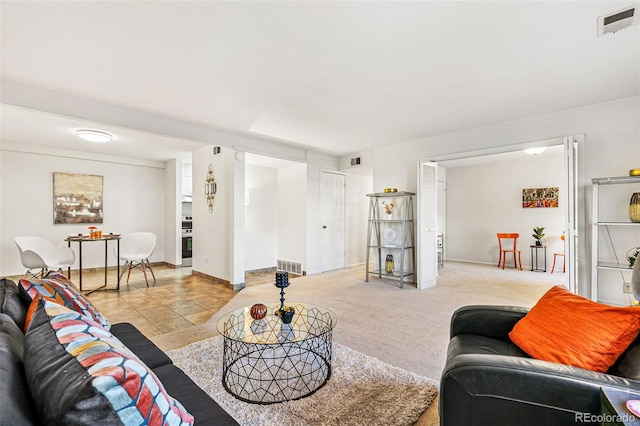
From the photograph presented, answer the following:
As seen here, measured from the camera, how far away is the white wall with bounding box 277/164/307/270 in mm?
5957

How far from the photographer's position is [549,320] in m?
1.49

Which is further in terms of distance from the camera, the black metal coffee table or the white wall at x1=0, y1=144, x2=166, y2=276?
the white wall at x1=0, y1=144, x2=166, y2=276


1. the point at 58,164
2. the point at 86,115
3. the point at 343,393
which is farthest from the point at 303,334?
the point at 58,164

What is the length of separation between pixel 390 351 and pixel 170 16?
119 inches

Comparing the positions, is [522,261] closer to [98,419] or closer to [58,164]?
[98,419]

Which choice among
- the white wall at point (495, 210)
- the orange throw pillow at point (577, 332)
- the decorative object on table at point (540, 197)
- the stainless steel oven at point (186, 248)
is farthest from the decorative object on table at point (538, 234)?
the stainless steel oven at point (186, 248)

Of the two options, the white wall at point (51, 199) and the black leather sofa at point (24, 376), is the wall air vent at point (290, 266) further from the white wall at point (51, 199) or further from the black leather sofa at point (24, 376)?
the black leather sofa at point (24, 376)

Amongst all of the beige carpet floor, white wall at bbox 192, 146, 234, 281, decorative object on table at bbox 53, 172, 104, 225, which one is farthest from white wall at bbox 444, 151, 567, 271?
decorative object on table at bbox 53, 172, 104, 225

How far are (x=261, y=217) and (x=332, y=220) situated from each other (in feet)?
5.04

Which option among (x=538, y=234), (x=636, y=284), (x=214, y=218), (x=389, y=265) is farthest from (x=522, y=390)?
(x=538, y=234)

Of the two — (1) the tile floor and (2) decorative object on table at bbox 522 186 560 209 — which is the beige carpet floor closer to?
(1) the tile floor

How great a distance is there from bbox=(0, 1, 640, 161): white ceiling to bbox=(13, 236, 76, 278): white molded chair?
1.84 meters

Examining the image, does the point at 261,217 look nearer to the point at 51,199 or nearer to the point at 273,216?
the point at 273,216

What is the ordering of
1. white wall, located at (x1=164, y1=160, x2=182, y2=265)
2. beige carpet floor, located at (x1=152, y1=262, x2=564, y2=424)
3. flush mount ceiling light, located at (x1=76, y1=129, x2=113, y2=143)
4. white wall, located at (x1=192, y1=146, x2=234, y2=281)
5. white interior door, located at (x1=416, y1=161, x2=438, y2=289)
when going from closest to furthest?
beige carpet floor, located at (x1=152, y1=262, x2=564, y2=424) < flush mount ceiling light, located at (x1=76, y1=129, x2=113, y2=143) < white interior door, located at (x1=416, y1=161, x2=438, y2=289) < white wall, located at (x1=192, y1=146, x2=234, y2=281) < white wall, located at (x1=164, y1=160, x2=182, y2=265)
